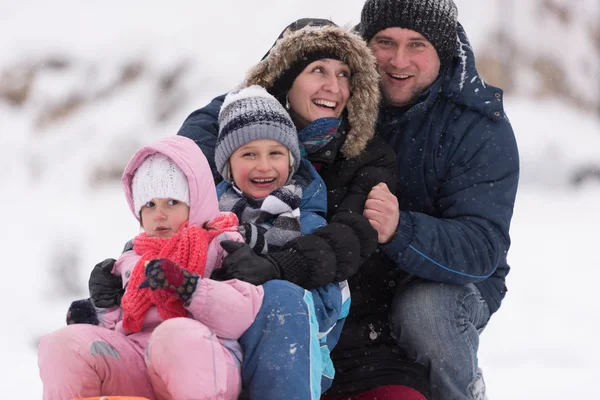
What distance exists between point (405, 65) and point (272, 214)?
0.78 m

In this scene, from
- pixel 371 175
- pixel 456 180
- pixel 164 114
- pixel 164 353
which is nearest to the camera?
pixel 164 353

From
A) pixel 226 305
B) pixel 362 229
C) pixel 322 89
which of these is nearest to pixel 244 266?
pixel 226 305

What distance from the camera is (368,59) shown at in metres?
2.56

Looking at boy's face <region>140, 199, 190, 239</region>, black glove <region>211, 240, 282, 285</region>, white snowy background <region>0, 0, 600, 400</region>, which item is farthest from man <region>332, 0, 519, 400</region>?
white snowy background <region>0, 0, 600, 400</region>

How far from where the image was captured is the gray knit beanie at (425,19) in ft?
8.94

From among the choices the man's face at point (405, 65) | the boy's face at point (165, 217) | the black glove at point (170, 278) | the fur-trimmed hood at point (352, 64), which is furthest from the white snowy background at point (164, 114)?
the black glove at point (170, 278)

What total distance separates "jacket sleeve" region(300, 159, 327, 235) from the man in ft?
0.45

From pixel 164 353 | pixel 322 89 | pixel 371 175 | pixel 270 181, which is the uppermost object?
pixel 322 89

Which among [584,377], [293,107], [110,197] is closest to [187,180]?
[293,107]

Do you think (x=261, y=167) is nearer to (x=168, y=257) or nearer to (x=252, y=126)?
(x=252, y=126)

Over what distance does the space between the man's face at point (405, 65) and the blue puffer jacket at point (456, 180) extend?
50 millimetres

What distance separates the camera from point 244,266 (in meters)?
1.97

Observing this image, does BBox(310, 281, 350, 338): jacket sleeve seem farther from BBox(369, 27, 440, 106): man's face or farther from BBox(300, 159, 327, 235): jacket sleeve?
BBox(369, 27, 440, 106): man's face

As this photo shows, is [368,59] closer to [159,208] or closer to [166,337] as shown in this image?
[159,208]
